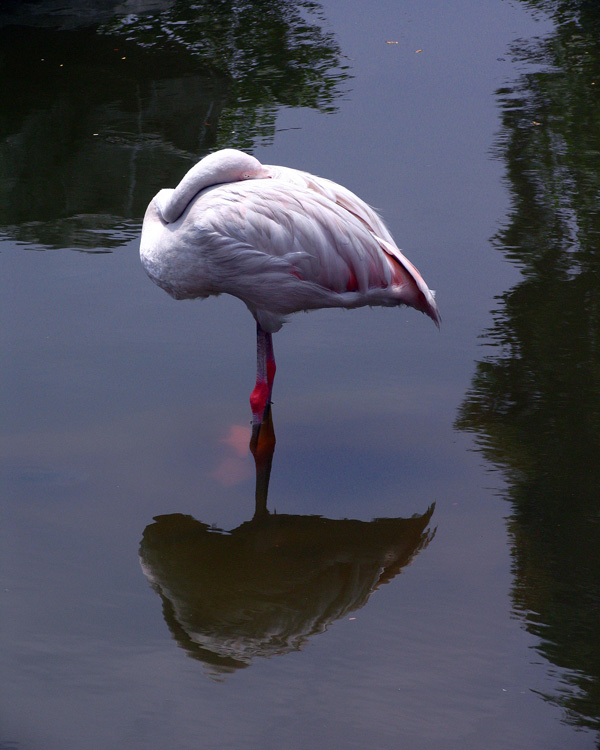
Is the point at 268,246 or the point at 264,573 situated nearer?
the point at 264,573

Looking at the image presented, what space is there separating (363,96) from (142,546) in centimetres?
530

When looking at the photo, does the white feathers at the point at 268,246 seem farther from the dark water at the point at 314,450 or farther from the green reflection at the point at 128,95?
the green reflection at the point at 128,95

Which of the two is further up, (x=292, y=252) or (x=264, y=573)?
(x=292, y=252)

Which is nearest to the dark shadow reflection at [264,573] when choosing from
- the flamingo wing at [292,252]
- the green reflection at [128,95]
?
the flamingo wing at [292,252]

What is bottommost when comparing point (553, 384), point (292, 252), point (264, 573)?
point (264, 573)

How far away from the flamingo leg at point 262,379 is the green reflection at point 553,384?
3.01 ft

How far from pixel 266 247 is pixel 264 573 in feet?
4.57

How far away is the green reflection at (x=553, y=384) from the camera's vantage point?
11.1 feet

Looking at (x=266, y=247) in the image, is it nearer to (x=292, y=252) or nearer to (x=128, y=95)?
(x=292, y=252)

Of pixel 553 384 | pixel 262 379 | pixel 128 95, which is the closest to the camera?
pixel 262 379

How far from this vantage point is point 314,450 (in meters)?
4.35

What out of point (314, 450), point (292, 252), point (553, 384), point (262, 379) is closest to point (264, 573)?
point (314, 450)

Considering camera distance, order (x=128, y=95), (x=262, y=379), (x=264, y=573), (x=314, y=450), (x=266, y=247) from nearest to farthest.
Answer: (x=264, y=573) → (x=266, y=247) → (x=314, y=450) → (x=262, y=379) → (x=128, y=95)

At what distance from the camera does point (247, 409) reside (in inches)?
181
